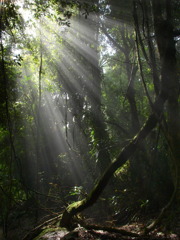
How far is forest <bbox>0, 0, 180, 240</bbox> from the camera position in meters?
3.28

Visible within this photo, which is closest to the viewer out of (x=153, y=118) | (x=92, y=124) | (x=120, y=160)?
(x=153, y=118)

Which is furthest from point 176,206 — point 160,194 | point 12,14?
point 12,14

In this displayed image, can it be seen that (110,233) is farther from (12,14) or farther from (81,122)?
(81,122)

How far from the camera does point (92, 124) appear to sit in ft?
28.2

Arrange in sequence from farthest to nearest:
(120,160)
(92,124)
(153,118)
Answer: (92,124) < (120,160) < (153,118)

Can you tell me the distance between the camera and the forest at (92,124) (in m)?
3.28

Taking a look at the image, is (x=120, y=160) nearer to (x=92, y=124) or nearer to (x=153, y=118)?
(x=153, y=118)

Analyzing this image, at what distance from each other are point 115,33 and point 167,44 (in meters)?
8.31

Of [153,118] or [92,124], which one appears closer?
[153,118]

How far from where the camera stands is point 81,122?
30.8ft

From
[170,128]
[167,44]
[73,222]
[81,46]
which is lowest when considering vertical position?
[73,222]

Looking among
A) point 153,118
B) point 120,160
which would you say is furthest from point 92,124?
point 153,118

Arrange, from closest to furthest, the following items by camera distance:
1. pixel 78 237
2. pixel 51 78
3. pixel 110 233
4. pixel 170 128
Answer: pixel 78 237, pixel 110 233, pixel 170 128, pixel 51 78

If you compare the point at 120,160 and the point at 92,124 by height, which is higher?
the point at 92,124
